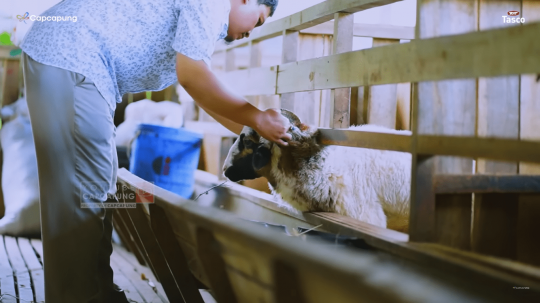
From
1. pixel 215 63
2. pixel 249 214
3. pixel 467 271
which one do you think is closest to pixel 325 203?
pixel 249 214

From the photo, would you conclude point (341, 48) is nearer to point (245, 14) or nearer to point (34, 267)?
point (245, 14)

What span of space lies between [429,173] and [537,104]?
0.99m

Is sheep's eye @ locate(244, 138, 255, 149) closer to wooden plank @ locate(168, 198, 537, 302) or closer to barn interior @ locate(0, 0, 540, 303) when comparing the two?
barn interior @ locate(0, 0, 540, 303)

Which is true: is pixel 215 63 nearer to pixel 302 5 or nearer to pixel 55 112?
pixel 302 5

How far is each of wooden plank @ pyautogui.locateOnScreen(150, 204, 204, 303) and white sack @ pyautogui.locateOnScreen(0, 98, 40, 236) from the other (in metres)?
2.78

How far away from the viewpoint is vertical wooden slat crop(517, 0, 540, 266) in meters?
1.66

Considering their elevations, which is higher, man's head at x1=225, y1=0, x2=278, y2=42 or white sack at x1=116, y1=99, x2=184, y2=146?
man's head at x1=225, y1=0, x2=278, y2=42

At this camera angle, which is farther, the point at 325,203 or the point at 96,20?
the point at 325,203

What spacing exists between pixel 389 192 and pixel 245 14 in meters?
1.17

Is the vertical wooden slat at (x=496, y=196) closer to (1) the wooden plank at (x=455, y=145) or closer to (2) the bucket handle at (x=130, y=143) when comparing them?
(1) the wooden plank at (x=455, y=145)

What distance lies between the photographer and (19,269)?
128 inches

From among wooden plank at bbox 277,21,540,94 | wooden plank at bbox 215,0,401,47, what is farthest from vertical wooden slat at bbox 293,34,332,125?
wooden plank at bbox 277,21,540,94

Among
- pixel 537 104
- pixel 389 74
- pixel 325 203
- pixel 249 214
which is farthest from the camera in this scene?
pixel 249 214

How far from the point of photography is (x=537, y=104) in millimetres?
2064
